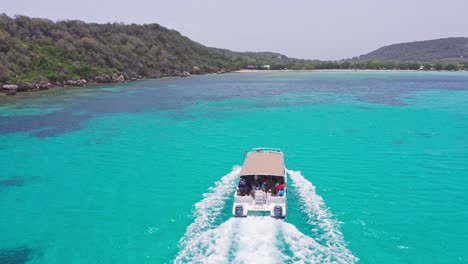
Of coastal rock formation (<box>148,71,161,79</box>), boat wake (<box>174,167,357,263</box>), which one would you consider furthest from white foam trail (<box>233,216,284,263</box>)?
coastal rock formation (<box>148,71,161,79</box>)

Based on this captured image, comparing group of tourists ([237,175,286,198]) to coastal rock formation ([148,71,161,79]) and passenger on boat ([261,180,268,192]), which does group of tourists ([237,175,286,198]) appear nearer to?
passenger on boat ([261,180,268,192])

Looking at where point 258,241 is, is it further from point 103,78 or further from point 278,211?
point 103,78

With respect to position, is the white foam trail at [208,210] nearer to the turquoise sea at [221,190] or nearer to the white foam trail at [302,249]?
the turquoise sea at [221,190]

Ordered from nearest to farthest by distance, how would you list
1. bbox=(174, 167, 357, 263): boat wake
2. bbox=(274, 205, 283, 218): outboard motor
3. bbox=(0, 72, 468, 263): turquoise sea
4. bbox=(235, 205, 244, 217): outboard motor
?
1. bbox=(174, 167, 357, 263): boat wake
2. bbox=(0, 72, 468, 263): turquoise sea
3. bbox=(274, 205, 283, 218): outboard motor
4. bbox=(235, 205, 244, 217): outboard motor

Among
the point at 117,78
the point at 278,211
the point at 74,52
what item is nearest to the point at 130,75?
the point at 117,78

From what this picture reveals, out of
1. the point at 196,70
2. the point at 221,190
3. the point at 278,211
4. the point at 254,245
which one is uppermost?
the point at 196,70

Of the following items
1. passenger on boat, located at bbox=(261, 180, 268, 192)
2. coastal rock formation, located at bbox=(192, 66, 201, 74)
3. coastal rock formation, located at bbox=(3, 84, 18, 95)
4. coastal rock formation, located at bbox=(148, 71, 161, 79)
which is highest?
coastal rock formation, located at bbox=(192, 66, 201, 74)

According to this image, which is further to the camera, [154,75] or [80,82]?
[154,75]

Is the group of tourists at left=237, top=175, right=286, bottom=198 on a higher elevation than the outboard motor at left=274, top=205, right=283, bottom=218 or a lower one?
higher

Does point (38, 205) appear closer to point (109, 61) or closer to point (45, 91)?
point (45, 91)

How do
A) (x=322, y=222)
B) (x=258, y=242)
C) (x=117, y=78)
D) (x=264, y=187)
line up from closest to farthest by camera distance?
(x=258, y=242), (x=322, y=222), (x=264, y=187), (x=117, y=78)
